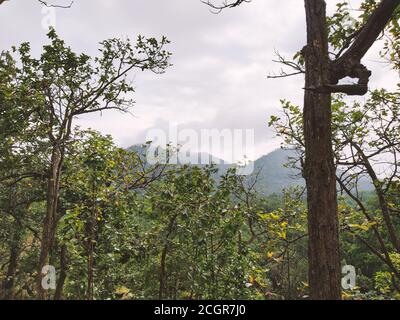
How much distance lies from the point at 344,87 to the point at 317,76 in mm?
328

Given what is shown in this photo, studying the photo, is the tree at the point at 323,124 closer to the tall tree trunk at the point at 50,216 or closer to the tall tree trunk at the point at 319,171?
the tall tree trunk at the point at 319,171

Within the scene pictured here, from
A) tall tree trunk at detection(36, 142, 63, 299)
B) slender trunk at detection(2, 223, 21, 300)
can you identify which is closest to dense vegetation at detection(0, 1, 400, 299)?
tall tree trunk at detection(36, 142, 63, 299)

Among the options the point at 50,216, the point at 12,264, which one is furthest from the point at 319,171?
the point at 12,264

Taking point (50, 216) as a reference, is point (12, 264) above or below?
below

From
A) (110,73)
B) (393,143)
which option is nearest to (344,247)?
A: (393,143)

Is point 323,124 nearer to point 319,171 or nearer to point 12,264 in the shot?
point 319,171

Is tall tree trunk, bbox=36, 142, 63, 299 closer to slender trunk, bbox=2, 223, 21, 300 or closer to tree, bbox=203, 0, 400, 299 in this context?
tree, bbox=203, 0, 400, 299

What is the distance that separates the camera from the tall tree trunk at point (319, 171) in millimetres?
3322

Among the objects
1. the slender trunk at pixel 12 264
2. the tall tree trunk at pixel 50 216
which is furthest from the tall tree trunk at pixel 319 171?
the slender trunk at pixel 12 264

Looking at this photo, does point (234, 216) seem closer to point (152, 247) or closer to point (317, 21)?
point (152, 247)

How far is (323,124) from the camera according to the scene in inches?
142

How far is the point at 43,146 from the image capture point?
1103 cm

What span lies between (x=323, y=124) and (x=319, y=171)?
0.52m

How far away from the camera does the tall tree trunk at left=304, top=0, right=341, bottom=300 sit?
10.9 ft
